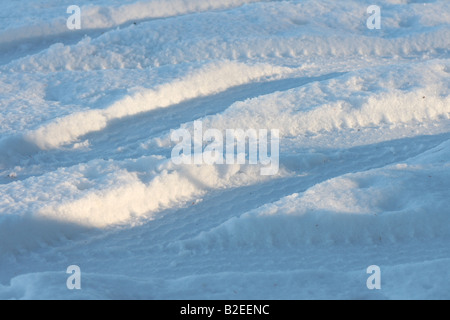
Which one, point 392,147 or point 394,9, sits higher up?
point 394,9

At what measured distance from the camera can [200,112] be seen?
4.96m

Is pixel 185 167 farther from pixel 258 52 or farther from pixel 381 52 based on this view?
pixel 381 52

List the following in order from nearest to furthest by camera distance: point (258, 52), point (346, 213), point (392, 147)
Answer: point (346, 213) < point (392, 147) < point (258, 52)

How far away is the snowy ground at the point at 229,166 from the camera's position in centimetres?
312

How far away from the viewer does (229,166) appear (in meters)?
4.04

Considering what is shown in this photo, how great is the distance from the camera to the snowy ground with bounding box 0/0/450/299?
10.2 feet

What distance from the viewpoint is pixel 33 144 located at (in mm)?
4469
